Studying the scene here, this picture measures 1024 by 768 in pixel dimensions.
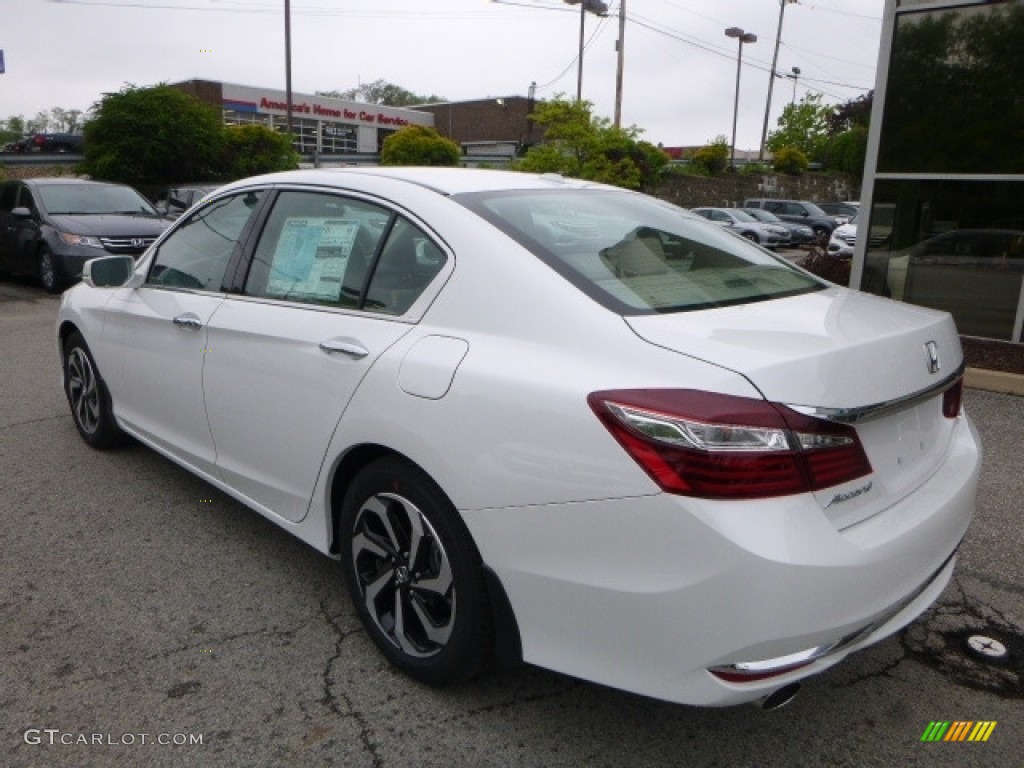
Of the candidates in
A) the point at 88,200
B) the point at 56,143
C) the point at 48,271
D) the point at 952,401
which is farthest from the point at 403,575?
the point at 56,143

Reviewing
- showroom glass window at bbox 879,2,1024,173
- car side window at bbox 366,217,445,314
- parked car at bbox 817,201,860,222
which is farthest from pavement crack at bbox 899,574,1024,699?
parked car at bbox 817,201,860,222

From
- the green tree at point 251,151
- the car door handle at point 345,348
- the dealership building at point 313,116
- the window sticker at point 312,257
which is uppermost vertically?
the dealership building at point 313,116

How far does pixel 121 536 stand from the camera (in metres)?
3.85

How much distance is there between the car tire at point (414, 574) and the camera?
2.43m

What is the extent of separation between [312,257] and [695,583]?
194 centimetres

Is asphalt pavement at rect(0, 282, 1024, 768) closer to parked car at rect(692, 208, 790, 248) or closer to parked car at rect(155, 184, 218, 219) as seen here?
parked car at rect(155, 184, 218, 219)

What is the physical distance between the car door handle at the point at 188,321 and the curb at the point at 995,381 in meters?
5.88

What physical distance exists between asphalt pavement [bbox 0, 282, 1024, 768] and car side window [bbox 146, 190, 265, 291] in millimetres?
1143

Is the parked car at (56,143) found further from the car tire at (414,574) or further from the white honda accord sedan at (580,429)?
the car tire at (414,574)

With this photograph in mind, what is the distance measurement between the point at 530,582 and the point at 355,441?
2.55 ft

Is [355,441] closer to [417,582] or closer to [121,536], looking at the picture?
[417,582]

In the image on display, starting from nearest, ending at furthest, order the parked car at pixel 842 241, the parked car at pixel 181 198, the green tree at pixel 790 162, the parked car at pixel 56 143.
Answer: the parked car at pixel 181 198, the parked car at pixel 842 241, the parked car at pixel 56 143, the green tree at pixel 790 162

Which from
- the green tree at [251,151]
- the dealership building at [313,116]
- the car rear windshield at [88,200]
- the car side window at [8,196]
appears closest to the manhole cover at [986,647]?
the car rear windshield at [88,200]

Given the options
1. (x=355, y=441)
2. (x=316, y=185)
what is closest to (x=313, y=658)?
(x=355, y=441)
